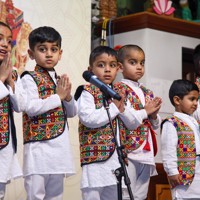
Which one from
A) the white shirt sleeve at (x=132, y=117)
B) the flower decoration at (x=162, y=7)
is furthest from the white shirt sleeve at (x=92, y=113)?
the flower decoration at (x=162, y=7)

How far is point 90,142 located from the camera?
286cm

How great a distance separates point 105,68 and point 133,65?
0.27 meters

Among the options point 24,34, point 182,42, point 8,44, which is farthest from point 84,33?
point 8,44

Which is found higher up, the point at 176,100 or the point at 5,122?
the point at 176,100

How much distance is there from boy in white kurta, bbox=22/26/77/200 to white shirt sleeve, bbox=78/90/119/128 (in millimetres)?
88

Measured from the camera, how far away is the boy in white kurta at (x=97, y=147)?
2.81m

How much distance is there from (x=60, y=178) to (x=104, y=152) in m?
0.27

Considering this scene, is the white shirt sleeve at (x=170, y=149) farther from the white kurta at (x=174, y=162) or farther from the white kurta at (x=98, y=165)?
the white kurta at (x=98, y=165)

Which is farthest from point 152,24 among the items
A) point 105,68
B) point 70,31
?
point 105,68

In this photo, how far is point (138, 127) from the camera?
3104 mm

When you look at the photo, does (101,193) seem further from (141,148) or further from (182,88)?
(182,88)

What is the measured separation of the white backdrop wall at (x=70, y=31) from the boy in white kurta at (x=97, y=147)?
1037mm

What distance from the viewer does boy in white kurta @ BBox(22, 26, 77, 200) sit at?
8.68ft

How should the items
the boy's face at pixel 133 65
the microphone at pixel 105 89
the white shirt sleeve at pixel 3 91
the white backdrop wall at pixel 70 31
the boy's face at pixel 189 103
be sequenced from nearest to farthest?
the microphone at pixel 105 89, the white shirt sleeve at pixel 3 91, the boy's face at pixel 133 65, the boy's face at pixel 189 103, the white backdrop wall at pixel 70 31
